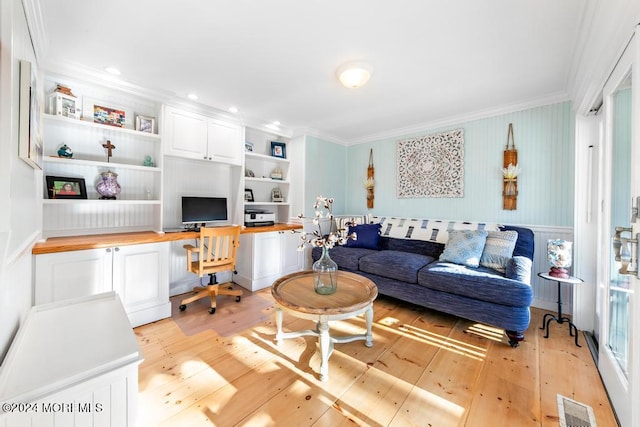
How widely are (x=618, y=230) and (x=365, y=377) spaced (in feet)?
5.22

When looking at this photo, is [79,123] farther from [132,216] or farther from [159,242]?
[159,242]

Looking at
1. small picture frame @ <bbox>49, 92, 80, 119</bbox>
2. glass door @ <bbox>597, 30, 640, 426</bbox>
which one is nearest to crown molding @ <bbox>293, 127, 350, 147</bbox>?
small picture frame @ <bbox>49, 92, 80, 119</bbox>

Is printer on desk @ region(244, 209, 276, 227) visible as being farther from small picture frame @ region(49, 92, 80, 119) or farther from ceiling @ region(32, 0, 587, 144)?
small picture frame @ region(49, 92, 80, 119)

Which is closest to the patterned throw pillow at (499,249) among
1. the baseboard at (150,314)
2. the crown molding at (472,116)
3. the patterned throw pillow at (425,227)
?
the patterned throw pillow at (425,227)

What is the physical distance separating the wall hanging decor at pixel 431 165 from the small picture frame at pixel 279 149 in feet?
5.90

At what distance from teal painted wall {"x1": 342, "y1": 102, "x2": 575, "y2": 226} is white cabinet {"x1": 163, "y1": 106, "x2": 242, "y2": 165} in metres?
1.19

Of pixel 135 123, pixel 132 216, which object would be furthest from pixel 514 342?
pixel 135 123

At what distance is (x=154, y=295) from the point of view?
2471 millimetres

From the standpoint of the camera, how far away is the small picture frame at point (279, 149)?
3.97m

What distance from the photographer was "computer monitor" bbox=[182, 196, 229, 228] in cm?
301

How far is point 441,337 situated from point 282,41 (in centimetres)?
272

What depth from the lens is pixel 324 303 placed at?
1.78 m

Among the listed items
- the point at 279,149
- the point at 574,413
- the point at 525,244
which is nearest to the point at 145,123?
the point at 279,149

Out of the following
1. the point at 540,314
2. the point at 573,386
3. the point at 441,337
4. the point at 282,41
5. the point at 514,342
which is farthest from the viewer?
the point at 540,314
